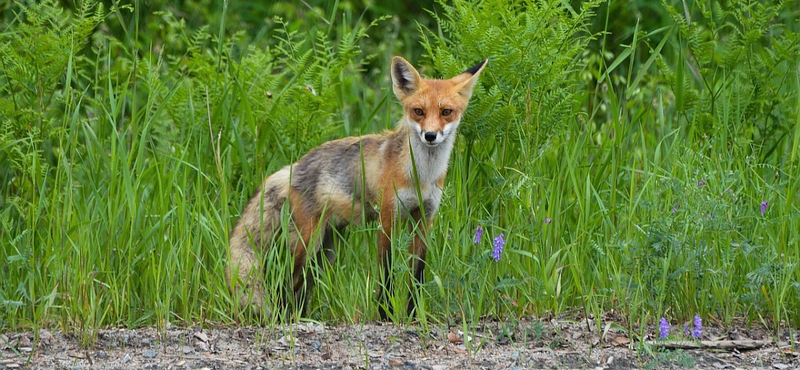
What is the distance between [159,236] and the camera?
521cm

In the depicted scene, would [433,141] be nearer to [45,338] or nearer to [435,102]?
[435,102]

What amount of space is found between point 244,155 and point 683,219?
10.6 feet

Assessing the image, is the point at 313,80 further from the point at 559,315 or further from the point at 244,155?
the point at 559,315

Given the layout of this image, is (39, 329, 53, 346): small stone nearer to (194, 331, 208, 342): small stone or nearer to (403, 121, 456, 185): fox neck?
(194, 331, 208, 342): small stone

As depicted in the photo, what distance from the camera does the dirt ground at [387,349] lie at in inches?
165

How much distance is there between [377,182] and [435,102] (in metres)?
0.67

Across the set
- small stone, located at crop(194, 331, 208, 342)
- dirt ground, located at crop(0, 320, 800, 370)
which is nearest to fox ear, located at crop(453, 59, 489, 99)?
dirt ground, located at crop(0, 320, 800, 370)

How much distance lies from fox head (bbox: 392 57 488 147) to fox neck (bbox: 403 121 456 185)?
0.05 metres

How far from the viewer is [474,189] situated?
6.53 metres

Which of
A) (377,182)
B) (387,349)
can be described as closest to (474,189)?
(377,182)

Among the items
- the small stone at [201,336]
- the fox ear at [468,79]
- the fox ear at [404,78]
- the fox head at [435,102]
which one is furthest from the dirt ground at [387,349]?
the fox ear at [404,78]

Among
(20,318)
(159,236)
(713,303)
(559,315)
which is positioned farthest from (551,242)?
(20,318)

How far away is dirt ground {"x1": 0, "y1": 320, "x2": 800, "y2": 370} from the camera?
420 cm

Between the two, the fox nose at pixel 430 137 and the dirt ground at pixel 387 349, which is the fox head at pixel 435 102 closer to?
the fox nose at pixel 430 137
